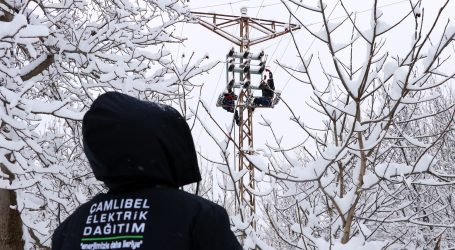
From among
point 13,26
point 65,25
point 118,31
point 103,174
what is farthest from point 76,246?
point 65,25

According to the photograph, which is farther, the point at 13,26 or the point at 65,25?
the point at 65,25

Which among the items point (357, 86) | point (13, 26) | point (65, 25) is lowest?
point (357, 86)

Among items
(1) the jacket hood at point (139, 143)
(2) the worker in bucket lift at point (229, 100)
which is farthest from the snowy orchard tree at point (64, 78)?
(2) the worker in bucket lift at point (229, 100)

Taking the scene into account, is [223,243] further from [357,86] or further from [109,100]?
[357,86]

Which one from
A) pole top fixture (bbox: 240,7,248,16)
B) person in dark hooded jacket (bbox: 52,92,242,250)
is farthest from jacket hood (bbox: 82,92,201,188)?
pole top fixture (bbox: 240,7,248,16)

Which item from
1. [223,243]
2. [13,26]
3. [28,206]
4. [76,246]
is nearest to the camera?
[223,243]

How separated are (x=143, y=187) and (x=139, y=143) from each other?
0.43ft

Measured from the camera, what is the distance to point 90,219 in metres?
1.50

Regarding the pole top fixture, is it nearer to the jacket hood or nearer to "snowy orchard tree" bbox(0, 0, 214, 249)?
"snowy orchard tree" bbox(0, 0, 214, 249)

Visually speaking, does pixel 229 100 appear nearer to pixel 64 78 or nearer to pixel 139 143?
pixel 64 78

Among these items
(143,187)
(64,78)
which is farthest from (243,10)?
(143,187)

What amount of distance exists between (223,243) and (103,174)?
40cm

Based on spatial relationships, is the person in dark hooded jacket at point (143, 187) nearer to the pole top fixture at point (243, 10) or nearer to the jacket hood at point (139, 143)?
the jacket hood at point (139, 143)

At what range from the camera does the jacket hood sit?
1438 mm
